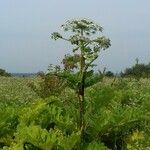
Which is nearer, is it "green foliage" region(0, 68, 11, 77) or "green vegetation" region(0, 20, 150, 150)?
"green vegetation" region(0, 20, 150, 150)

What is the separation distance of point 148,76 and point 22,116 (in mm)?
30253

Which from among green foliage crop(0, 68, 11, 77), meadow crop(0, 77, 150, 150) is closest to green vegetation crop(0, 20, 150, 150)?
meadow crop(0, 77, 150, 150)

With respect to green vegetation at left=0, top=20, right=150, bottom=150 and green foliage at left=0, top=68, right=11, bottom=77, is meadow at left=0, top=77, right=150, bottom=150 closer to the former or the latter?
green vegetation at left=0, top=20, right=150, bottom=150

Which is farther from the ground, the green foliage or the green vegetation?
the green foliage

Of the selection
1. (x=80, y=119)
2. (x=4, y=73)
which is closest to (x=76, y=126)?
(x=80, y=119)

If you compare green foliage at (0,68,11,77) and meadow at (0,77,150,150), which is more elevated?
green foliage at (0,68,11,77)

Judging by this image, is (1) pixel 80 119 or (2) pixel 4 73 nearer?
(1) pixel 80 119

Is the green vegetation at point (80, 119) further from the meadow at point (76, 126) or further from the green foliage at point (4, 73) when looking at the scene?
the green foliage at point (4, 73)

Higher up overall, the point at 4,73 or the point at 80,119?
the point at 4,73

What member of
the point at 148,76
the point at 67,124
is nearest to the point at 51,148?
the point at 67,124

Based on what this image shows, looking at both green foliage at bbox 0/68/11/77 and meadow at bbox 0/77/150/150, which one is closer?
meadow at bbox 0/77/150/150

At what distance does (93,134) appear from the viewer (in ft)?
22.7

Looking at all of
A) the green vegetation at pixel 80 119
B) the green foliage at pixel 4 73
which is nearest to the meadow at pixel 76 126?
the green vegetation at pixel 80 119

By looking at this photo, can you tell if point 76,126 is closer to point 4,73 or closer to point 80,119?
point 80,119
